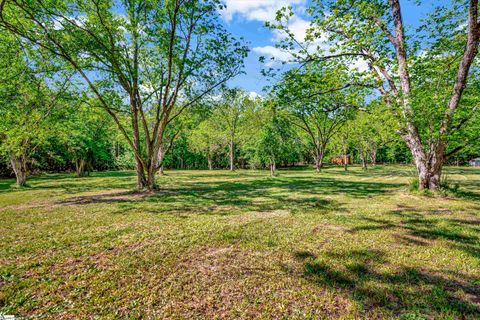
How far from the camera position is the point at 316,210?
818 cm

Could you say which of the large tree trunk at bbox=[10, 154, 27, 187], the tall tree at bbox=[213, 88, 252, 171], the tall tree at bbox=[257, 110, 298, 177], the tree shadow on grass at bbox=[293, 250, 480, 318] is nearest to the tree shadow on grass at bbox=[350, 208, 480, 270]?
the tree shadow on grass at bbox=[293, 250, 480, 318]

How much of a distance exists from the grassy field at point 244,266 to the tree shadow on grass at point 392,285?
18 mm

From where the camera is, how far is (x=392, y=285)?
3.30m

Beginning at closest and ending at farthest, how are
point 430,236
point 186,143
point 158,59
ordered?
point 430,236 → point 158,59 → point 186,143

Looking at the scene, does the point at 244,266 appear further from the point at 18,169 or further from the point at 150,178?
the point at 18,169

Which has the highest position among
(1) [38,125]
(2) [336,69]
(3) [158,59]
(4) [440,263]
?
(3) [158,59]

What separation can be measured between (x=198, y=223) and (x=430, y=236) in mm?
6406

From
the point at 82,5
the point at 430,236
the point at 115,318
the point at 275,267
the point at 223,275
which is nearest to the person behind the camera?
the point at 115,318

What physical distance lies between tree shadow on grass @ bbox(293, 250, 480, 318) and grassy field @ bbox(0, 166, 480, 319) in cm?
2

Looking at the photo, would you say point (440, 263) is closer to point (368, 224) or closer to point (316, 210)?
point (368, 224)

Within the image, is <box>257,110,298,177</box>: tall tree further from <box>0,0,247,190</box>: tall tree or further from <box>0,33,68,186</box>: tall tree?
<box>0,33,68,186</box>: tall tree

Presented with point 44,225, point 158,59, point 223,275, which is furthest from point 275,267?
point 158,59

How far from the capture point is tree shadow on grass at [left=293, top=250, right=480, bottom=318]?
2835 millimetres

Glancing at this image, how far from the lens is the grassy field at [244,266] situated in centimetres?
287
